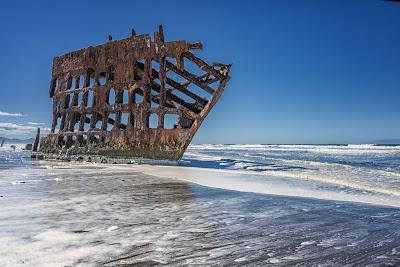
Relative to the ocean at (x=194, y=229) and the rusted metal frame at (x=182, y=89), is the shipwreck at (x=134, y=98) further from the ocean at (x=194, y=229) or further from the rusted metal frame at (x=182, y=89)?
the ocean at (x=194, y=229)

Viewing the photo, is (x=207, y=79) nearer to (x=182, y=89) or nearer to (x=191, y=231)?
(x=182, y=89)

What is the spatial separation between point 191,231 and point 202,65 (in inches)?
299

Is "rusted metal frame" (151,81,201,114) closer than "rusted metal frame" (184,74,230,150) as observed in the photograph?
No

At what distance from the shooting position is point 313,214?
121 inches

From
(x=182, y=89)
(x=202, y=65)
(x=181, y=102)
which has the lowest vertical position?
(x=181, y=102)

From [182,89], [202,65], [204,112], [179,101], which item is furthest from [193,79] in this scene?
[179,101]

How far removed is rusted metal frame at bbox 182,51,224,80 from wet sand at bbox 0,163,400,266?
6000 millimetres

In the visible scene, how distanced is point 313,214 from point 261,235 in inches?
37.9

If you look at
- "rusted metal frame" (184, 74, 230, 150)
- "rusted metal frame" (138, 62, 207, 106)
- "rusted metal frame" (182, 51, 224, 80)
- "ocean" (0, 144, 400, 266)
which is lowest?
"ocean" (0, 144, 400, 266)

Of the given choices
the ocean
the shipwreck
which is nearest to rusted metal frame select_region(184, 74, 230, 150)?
the shipwreck

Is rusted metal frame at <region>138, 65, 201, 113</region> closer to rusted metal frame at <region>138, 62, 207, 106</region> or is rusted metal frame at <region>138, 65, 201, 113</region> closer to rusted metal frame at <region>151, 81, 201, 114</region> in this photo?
rusted metal frame at <region>151, 81, 201, 114</region>

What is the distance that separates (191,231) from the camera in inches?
94.3

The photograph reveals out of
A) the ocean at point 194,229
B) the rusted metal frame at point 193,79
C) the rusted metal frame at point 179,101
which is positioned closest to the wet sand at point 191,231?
the ocean at point 194,229

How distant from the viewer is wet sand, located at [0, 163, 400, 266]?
1.81m
